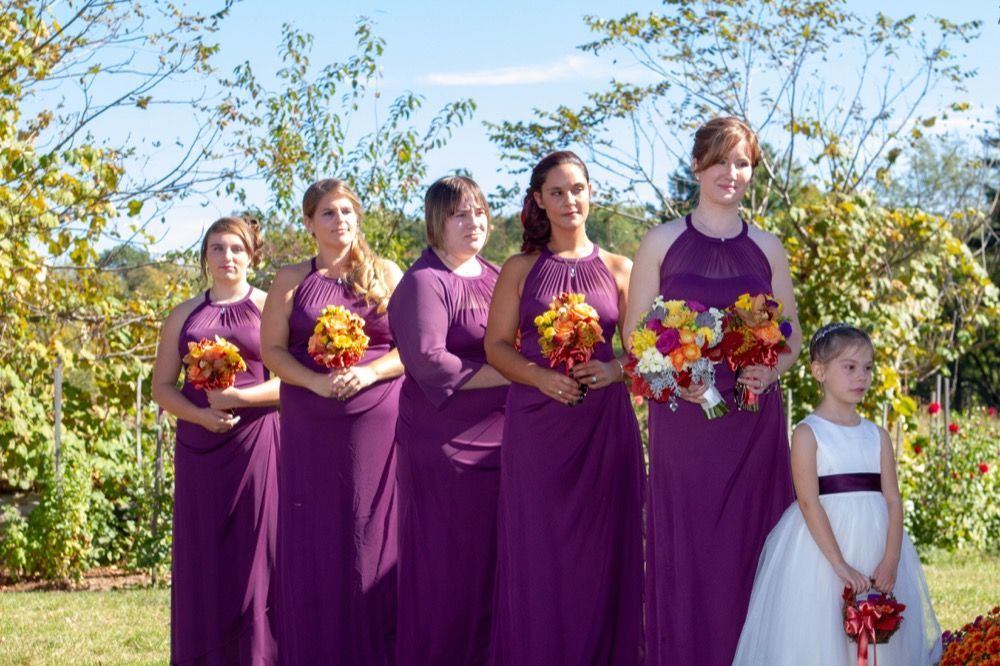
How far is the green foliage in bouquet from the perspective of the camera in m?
13.1

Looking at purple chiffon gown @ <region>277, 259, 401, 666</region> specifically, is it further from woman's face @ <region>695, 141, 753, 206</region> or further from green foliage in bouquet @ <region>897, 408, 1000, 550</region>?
green foliage in bouquet @ <region>897, 408, 1000, 550</region>

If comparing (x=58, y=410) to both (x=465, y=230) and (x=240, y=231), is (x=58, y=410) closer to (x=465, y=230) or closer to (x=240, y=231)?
(x=240, y=231)

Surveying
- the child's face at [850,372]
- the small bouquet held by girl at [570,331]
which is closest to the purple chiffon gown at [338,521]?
the small bouquet held by girl at [570,331]

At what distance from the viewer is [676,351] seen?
520 centimetres

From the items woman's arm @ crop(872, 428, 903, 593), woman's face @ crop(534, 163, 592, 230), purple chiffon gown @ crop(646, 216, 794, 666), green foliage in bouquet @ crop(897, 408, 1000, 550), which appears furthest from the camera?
green foliage in bouquet @ crop(897, 408, 1000, 550)

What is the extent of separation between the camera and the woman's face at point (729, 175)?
5695mm

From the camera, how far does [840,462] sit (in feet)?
17.9

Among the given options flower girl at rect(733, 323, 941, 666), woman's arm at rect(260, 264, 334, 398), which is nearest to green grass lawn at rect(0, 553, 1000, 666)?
woman's arm at rect(260, 264, 334, 398)

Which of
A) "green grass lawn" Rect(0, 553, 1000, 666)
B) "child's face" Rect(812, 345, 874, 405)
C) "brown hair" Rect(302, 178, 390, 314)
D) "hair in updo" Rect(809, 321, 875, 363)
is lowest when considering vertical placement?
"green grass lawn" Rect(0, 553, 1000, 666)

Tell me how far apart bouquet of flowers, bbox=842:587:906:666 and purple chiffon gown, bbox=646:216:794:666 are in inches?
23.2

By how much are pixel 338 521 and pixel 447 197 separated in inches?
71.4

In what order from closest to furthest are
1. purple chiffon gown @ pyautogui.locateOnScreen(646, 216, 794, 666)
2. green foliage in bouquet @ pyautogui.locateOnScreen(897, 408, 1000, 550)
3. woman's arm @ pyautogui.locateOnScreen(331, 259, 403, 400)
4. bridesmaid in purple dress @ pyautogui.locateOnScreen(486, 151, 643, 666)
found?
purple chiffon gown @ pyautogui.locateOnScreen(646, 216, 794, 666)
bridesmaid in purple dress @ pyautogui.locateOnScreen(486, 151, 643, 666)
woman's arm @ pyautogui.locateOnScreen(331, 259, 403, 400)
green foliage in bouquet @ pyautogui.locateOnScreen(897, 408, 1000, 550)

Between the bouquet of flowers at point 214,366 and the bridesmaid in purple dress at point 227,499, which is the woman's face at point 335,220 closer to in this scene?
the bridesmaid in purple dress at point 227,499

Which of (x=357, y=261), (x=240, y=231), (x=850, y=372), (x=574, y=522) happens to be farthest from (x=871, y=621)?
(x=240, y=231)
